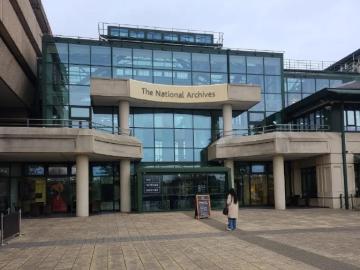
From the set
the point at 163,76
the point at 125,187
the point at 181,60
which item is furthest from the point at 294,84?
the point at 125,187

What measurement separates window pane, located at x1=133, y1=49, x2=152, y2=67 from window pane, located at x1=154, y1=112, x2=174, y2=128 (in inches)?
146

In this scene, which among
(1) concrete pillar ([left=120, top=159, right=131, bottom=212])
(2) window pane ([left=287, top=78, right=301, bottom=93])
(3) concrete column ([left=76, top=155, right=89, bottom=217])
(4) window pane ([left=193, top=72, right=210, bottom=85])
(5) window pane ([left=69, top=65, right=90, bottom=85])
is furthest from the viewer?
(2) window pane ([left=287, top=78, right=301, bottom=93])

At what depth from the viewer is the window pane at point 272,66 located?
35.5 metres

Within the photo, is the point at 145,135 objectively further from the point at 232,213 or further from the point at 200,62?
the point at 232,213

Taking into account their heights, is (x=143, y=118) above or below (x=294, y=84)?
below

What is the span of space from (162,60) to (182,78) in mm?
1973

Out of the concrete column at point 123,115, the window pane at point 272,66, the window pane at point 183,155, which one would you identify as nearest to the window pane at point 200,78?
the window pane at point 272,66

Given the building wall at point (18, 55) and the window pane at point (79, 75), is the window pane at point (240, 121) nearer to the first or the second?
the window pane at point (79, 75)

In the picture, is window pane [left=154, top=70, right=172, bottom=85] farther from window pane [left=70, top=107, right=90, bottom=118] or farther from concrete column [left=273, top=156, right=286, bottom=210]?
concrete column [left=273, top=156, right=286, bottom=210]

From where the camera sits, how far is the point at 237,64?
34938 millimetres

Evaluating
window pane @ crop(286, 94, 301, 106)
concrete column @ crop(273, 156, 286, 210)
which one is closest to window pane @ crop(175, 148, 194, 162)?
concrete column @ crop(273, 156, 286, 210)

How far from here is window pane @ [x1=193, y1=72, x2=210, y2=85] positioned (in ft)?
111

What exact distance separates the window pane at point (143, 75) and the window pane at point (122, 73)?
1.19ft

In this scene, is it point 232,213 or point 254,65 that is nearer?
point 232,213
